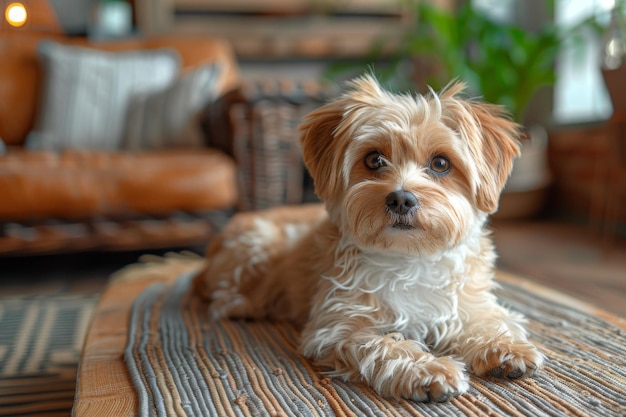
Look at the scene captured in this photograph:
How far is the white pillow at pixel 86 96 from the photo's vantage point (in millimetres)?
3838

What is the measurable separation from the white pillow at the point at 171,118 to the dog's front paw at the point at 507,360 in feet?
8.96

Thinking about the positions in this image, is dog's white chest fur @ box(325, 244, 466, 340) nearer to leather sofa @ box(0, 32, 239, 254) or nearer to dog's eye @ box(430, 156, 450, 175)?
dog's eye @ box(430, 156, 450, 175)

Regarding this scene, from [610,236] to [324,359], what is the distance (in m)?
2.72

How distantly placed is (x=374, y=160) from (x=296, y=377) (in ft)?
1.84

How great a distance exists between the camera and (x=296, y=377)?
1.43 m

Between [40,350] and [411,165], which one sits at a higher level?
[411,165]

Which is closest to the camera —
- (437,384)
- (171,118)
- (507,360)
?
(437,384)

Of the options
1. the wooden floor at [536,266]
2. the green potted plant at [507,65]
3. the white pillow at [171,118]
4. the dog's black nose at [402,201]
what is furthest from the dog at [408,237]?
the green potted plant at [507,65]

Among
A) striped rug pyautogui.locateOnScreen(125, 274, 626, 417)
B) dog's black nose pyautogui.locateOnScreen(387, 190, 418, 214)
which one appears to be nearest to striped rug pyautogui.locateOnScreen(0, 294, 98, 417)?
striped rug pyautogui.locateOnScreen(125, 274, 626, 417)

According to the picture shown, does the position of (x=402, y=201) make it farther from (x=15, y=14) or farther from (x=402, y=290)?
(x=15, y=14)

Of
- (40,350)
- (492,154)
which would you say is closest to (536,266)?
(492,154)

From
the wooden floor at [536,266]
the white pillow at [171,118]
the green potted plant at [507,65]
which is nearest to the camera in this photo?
the wooden floor at [536,266]

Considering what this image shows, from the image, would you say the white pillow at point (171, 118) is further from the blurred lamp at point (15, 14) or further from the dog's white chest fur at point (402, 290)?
the dog's white chest fur at point (402, 290)

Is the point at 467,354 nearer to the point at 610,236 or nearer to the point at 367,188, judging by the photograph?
the point at 367,188
